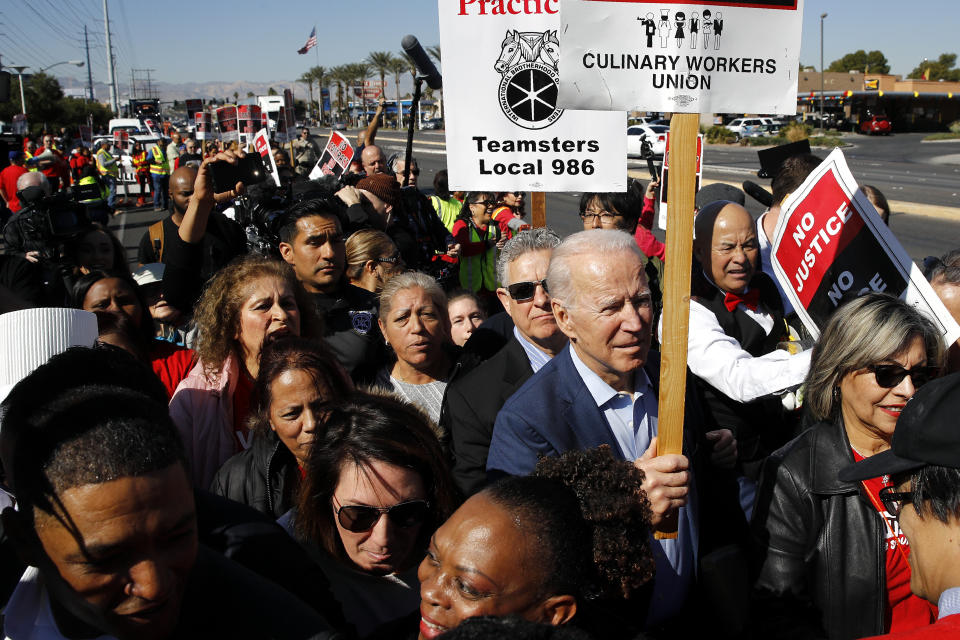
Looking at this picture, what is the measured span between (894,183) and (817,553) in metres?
25.3

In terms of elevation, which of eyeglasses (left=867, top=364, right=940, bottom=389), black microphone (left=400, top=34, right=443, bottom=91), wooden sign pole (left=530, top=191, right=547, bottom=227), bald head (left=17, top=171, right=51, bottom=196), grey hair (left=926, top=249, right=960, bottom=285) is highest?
black microphone (left=400, top=34, right=443, bottom=91)

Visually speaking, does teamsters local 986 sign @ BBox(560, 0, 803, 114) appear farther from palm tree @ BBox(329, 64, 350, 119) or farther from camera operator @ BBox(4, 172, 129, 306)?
palm tree @ BBox(329, 64, 350, 119)

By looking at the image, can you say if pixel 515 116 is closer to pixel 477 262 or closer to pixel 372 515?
pixel 372 515

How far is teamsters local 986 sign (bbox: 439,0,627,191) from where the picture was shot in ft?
11.4

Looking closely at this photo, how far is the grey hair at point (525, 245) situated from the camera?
3.65 meters

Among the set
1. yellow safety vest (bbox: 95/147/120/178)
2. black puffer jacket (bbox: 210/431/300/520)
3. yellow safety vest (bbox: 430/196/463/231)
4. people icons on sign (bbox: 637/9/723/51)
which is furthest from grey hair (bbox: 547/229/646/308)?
yellow safety vest (bbox: 95/147/120/178)

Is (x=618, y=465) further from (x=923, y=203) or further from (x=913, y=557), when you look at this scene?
(x=923, y=203)

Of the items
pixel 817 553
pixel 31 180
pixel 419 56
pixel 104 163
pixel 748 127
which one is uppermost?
pixel 748 127

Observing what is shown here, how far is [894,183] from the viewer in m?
24.3

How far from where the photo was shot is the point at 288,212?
4.60m

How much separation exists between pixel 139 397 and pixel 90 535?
12.7 inches

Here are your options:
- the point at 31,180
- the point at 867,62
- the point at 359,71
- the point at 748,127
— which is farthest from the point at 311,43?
the point at 867,62

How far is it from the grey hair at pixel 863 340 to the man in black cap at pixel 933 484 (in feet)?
2.29

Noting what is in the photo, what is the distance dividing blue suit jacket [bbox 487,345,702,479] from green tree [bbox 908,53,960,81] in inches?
4609
